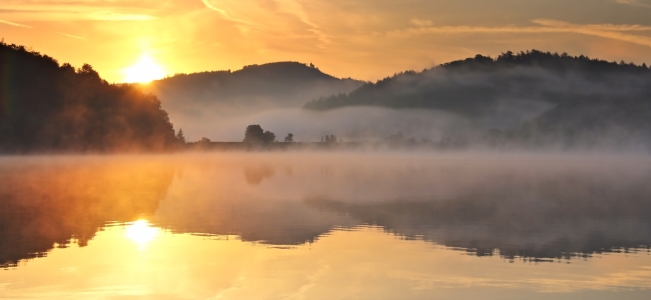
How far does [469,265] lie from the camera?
57.3ft

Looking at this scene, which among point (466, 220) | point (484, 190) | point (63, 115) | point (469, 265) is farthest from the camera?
point (63, 115)

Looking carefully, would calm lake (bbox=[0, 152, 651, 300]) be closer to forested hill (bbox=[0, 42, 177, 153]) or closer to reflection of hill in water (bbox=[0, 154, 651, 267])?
reflection of hill in water (bbox=[0, 154, 651, 267])

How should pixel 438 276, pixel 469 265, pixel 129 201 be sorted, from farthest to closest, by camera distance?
pixel 129 201, pixel 469 265, pixel 438 276

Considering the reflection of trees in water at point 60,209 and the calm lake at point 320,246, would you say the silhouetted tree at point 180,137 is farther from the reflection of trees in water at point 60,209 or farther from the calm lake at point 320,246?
the calm lake at point 320,246

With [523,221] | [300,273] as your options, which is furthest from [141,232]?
[523,221]

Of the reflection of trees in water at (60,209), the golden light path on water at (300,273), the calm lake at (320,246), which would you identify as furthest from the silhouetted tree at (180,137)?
the golden light path on water at (300,273)

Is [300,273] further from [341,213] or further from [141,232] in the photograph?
[341,213]

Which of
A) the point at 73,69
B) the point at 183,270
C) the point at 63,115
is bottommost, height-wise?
the point at 183,270

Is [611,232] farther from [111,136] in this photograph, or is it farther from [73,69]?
[73,69]

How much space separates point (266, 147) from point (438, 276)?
181498 millimetres

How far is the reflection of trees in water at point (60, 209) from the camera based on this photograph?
20094 millimetres

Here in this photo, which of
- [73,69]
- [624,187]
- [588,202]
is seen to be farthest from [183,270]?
[73,69]

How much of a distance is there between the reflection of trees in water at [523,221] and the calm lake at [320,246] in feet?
0.19

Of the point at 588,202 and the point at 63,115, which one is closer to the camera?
the point at 588,202
